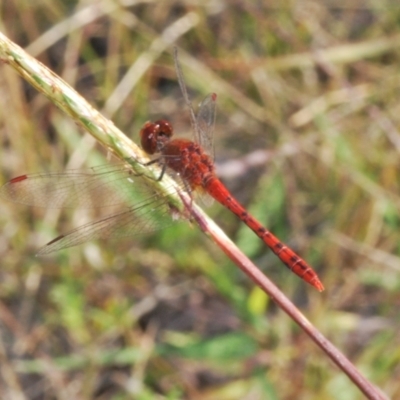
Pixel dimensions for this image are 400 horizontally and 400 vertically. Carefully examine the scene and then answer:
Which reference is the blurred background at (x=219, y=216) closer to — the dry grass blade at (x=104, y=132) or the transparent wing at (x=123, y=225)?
the transparent wing at (x=123, y=225)

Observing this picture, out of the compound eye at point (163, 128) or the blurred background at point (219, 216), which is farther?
the blurred background at point (219, 216)

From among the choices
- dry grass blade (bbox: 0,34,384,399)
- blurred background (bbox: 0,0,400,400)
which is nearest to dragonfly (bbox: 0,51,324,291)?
dry grass blade (bbox: 0,34,384,399)

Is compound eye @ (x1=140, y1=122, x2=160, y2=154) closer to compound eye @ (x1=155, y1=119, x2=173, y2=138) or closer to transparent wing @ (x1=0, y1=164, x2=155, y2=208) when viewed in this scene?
compound eye @ (x1=155, y1=119, x2=173, y2=138)

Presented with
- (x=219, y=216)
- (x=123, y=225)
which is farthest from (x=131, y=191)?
(x=219, y=216)

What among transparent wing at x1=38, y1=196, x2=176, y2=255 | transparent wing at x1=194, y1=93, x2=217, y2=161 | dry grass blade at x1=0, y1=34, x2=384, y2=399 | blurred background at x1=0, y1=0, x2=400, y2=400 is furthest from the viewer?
blurred background at x1=0, y1=0, x2=400, y2=400

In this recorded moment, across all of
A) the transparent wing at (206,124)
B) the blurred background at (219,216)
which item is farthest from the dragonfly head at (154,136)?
the blurred background at (219,216)

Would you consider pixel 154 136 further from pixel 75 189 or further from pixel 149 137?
pixel 75 189
